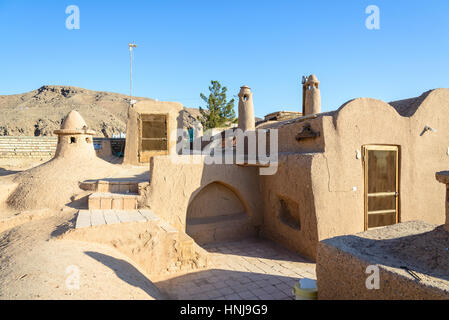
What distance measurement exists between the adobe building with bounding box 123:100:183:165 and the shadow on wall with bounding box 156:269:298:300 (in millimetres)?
6325

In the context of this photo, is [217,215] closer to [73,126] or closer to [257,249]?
[257,249]

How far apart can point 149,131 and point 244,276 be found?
729cm

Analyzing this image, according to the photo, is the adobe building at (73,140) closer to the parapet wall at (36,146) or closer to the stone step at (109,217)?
the stone step at (109,217)

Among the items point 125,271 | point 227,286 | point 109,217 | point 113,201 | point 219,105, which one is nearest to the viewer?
point 125,271

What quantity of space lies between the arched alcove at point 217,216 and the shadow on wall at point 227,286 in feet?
6.08

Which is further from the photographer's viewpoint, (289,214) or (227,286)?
(289,214)

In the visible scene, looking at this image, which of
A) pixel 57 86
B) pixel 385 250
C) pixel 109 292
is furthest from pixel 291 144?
pixel 57 86

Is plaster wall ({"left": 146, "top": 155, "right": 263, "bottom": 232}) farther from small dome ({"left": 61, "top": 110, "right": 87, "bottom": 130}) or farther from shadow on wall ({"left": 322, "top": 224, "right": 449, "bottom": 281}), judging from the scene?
shadow on wall ({"left": 322, "top": 224, "right": 449, "bottom": 281})

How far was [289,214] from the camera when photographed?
7676 millimetres

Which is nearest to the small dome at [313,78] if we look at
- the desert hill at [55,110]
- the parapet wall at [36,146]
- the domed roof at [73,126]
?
the domed roof at [73,126]

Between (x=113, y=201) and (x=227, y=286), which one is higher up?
(x=113, y=201)

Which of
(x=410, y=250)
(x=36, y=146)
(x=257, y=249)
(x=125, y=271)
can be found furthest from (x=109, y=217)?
(x=36, y=146)

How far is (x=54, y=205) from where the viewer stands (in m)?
6.65

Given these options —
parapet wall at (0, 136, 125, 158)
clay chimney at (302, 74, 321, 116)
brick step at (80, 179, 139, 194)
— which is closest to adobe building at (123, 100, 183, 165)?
parapet wall at (0, 136, 125, 158)
